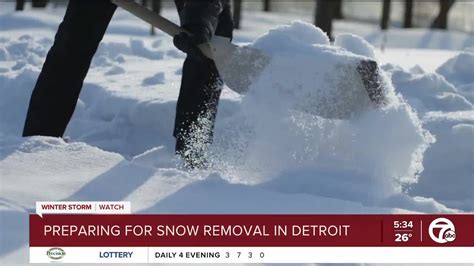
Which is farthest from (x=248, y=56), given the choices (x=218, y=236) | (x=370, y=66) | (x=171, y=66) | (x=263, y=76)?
(x=171, y=66)

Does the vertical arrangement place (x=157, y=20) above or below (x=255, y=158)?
above

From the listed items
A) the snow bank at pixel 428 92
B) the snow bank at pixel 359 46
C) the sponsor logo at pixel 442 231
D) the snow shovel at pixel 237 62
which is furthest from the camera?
the snow bank at pixel 428 92

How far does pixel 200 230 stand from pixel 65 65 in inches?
50.2

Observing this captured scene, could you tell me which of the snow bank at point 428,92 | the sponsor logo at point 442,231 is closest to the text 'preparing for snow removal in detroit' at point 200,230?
the sponsor logo at point 442,231

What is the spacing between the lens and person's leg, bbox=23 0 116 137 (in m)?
2.67

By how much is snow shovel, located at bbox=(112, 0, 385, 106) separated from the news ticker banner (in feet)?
2.59

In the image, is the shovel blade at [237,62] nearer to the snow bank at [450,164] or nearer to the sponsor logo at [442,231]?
the snow bank at [450,164]

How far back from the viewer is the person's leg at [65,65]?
2.67m

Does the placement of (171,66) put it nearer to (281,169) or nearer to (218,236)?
(281,169)

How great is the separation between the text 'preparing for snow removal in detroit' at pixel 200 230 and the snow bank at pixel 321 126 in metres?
0.62

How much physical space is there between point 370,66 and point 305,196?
683mm

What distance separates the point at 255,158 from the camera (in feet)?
8.09

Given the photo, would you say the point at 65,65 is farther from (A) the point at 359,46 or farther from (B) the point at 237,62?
(A) the point at 359,46

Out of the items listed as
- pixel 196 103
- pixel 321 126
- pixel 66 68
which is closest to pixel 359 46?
pixel 321 126
